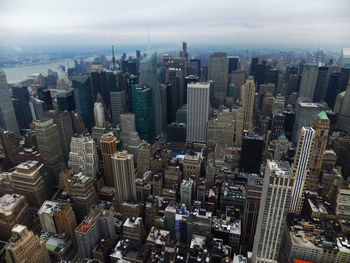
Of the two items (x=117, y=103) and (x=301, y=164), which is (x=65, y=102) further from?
(x=301, y=164)

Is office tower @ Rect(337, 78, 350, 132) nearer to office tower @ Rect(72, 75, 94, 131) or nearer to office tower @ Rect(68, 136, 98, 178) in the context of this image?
office tower @ Rect(68, 136, 98, 178)

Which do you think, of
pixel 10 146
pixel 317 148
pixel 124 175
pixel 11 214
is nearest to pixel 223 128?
pixel 317 148

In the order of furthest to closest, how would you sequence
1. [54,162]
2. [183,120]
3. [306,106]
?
[183,120] → [306,106] → [54,162]

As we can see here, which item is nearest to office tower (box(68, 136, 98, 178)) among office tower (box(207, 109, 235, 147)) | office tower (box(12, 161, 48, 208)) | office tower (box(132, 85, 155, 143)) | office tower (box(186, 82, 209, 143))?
office tower (box(12, 161, 48, 208))

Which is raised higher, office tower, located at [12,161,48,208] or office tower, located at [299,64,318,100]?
office tower, located at [299,64,318,100]

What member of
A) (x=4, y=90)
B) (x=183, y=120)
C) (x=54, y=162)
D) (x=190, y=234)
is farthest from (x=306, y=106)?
(x=4, y=90)

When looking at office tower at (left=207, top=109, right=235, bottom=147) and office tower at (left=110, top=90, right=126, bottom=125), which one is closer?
office tower at (left=207, top=109, right=235, bottom=147)

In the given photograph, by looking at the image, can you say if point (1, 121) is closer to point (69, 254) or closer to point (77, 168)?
point (77, 168)
